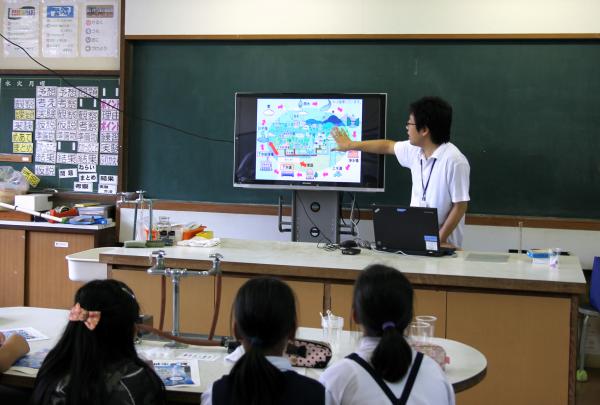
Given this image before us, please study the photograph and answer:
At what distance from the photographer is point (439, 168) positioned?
407 centimetres

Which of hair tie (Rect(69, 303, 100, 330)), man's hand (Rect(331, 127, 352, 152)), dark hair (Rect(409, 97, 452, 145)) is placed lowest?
hair tie (Rect(69, 303, 100, 330))

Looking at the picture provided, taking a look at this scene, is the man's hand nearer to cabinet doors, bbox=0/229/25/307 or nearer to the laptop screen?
the laptop screen

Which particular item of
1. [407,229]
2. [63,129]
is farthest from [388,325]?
[63,129]

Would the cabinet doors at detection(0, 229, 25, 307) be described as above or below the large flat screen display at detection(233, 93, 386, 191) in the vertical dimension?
below

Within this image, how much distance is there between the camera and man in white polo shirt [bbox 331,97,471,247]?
3988 mm

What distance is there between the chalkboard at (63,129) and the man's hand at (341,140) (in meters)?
1.83

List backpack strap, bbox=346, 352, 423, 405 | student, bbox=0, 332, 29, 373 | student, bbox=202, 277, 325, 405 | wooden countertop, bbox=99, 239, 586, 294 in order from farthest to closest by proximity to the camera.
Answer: wooden countertop, bbox=99, 239, 586, 294 < student, bbox=0, 332, 29, 373 < backpack strap, bbox=346, 352, 423, 405 < student, bbox=202, 277, 325, 405

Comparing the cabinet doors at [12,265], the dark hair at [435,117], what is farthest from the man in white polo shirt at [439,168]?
the cabinet doors at [12,265]

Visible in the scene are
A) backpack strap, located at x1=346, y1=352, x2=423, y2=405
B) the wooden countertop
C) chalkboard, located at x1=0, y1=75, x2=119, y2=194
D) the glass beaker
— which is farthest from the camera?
chalkboard, located at x1=0, y1=75, x2=119, y2=194

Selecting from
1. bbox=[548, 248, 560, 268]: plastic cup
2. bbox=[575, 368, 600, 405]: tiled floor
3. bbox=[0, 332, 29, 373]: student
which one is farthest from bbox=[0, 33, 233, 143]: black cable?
bbox=[0, 332, 29, 373]: student

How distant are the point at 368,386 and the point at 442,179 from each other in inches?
Result: 97.3

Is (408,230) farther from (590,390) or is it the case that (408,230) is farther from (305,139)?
(590,390)

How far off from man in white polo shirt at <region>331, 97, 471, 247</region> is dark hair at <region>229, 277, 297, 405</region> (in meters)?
2.35

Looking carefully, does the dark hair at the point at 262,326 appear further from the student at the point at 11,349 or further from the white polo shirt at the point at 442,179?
the white polo shirt at the point at 442,179
